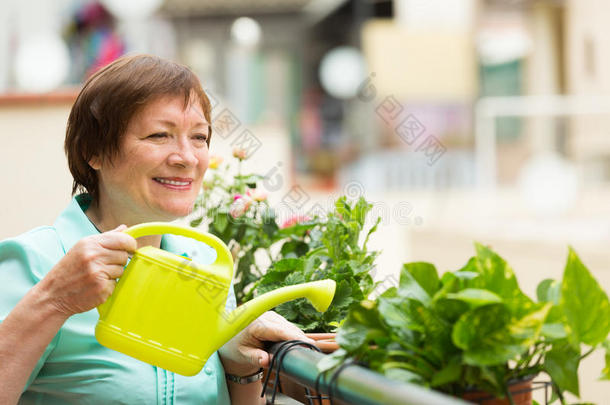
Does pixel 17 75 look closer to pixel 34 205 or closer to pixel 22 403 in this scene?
pixel 34 205

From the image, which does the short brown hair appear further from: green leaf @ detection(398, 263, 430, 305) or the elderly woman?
green leaf @ detection(398, 263, 430, 305)

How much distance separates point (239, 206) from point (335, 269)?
40 centimetres

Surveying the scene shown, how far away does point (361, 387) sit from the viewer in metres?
0.63

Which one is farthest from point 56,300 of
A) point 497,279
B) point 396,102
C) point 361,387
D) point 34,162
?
point 396,102

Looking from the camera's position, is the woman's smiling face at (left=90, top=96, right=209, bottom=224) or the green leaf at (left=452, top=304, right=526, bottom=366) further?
the woman's smiling face at (left=90, top=96, right=209, bottom=224)

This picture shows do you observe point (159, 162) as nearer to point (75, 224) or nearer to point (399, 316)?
point (75, 224)

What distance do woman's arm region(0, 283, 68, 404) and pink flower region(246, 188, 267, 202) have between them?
599 millimetres

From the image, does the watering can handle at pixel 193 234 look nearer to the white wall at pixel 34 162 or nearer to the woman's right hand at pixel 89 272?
the woman's right hand at pixel 89 272

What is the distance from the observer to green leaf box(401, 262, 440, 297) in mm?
695

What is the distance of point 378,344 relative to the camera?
697 millimetres

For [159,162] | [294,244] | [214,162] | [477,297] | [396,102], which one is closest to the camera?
[477,297]

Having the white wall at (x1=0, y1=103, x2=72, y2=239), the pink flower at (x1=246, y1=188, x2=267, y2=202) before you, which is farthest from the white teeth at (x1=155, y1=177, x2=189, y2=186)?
the white wall at (x1=0, y1=103, x2=72, y2=239)

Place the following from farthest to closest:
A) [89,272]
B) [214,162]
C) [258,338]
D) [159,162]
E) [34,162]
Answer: [34,162] → [214,162] → [159,162] → [258,338] → [89,272]

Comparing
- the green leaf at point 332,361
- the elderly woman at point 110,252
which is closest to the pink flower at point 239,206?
the elderly woman at point 110,252
